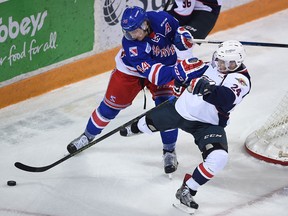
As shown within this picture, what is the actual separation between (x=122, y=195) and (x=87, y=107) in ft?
4.07

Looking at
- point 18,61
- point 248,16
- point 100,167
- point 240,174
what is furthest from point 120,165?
point 248,16

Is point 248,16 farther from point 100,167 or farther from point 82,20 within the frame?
point 100,167

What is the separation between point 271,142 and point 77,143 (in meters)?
1.10

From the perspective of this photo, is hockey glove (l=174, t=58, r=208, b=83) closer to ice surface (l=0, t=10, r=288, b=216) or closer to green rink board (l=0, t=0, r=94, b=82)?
ice surface (l=0, t=10, r=288, b=216)

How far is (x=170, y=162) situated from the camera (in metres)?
5.18

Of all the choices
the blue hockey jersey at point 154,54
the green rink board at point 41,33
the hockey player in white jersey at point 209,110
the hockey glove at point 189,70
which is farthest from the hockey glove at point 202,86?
the green rink board at point 41,33

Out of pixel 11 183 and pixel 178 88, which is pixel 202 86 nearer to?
pixel 178 88

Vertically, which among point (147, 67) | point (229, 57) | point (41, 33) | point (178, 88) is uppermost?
point (229, 57)

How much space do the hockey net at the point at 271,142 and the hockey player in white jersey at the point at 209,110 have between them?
2.17 feet

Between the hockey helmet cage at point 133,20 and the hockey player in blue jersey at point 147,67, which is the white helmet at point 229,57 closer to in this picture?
the hockey player in blue jersey at point 147,67

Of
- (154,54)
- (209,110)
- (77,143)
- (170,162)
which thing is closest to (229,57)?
(209,110)

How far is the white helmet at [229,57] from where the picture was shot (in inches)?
179

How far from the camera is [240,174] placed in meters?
5.20

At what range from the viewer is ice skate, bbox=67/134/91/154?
537 cm
